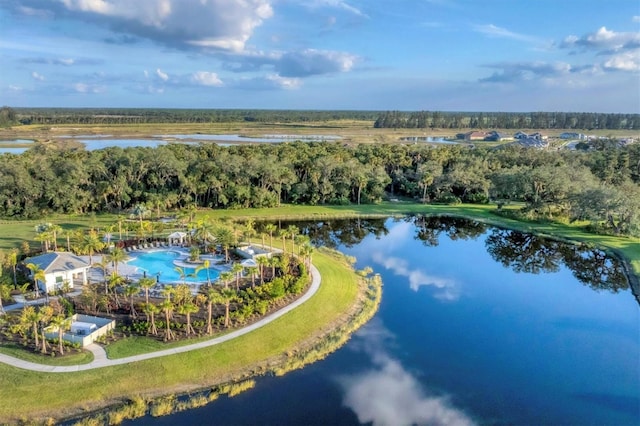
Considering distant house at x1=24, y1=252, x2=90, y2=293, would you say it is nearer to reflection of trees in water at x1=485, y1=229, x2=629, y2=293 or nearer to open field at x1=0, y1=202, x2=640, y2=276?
open field at x1=0, y1=202, x2=640, y2=276

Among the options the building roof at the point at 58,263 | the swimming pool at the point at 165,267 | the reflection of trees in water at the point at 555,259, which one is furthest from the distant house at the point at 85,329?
the reflection of trees in water at the point at 555,259

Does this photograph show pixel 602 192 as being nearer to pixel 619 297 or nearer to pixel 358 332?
pixel 619 297

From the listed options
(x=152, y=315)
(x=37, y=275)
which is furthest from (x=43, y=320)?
(x=37, y=275)

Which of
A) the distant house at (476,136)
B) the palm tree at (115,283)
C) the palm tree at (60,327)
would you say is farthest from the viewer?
the distant house at (476,136)

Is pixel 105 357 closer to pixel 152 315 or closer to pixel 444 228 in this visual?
pixel 152 315

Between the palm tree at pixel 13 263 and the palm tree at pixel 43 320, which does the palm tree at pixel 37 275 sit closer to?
the palm tree at pixel 13 263

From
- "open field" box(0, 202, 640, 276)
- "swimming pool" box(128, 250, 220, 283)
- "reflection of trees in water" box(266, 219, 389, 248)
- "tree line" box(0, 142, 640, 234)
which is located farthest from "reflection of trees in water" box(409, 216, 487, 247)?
"swimming pool" box(128, 250, 220, 283)
